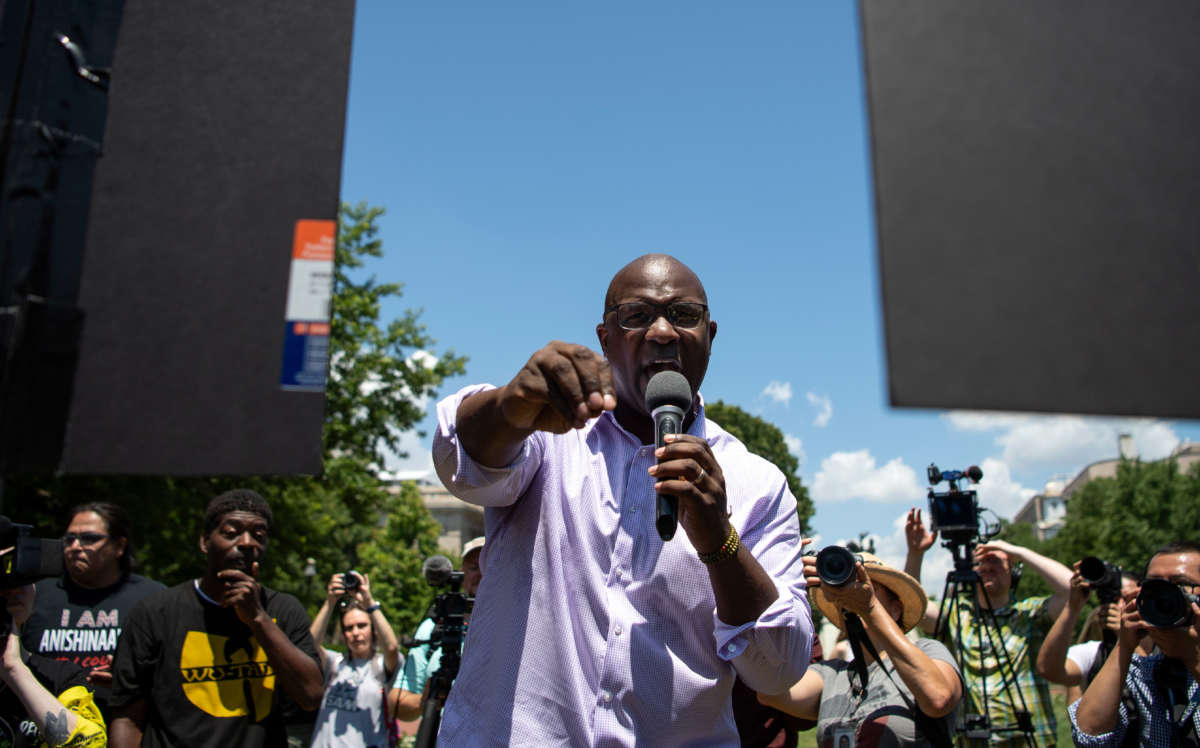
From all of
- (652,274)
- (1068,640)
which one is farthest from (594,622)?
(1068,640)

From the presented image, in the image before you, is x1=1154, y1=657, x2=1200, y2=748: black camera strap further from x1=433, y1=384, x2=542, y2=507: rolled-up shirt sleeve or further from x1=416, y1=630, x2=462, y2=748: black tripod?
x1=416, y1=630, x2=462, y2=748: black tripod

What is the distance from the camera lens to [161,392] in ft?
4.70

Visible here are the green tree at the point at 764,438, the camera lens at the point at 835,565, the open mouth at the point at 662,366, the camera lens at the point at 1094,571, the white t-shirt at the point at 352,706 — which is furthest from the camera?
the green tree at the point at 764,438

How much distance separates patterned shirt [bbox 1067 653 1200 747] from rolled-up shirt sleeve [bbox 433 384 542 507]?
116 inches

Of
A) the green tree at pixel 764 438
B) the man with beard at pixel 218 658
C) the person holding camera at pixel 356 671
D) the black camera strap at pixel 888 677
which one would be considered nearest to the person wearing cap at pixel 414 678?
the person holding camera at pixel 356 671

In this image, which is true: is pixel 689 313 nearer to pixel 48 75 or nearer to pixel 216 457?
pixel 216 457

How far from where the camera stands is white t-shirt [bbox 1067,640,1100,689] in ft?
17.4

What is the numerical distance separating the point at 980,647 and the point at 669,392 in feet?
13.4

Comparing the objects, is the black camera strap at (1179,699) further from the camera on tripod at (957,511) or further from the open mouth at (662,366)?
the open mouth at (662,366)

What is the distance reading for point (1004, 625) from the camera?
5.66m

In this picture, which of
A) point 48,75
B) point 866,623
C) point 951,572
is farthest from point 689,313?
point 951,572

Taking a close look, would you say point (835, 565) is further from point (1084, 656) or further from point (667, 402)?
point (1084, 656)

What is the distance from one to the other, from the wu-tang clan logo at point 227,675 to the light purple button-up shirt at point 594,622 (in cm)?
233

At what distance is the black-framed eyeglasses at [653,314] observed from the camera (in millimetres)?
2445
